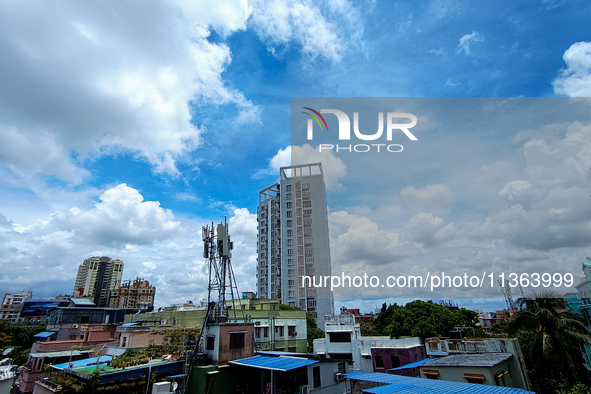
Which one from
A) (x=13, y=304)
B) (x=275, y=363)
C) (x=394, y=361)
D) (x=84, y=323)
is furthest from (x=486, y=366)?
(x=13, y=304)

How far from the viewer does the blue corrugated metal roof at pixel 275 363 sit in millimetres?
14234

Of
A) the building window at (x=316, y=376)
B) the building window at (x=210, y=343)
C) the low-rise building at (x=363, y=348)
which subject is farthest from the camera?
the low-rise building at (x=363, y=348)

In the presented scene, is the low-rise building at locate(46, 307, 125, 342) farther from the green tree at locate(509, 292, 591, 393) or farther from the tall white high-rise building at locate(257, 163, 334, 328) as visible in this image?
the green tree at locate(509, 292, 591, 393)

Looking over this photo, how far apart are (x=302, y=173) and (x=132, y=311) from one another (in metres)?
41.6

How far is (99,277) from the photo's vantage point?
132875 mm

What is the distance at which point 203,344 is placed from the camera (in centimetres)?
1789

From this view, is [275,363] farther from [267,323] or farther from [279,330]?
[279,330]

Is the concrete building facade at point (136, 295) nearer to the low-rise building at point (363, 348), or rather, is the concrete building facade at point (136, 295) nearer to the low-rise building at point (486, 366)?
the low-rise building at point (363, 348)

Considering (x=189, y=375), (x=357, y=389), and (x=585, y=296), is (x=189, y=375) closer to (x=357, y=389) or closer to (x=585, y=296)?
(x=357, y=389)

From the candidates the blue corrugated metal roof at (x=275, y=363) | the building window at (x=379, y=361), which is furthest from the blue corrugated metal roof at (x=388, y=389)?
the building window at (x=379, y=361)

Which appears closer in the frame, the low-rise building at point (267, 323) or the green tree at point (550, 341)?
the green tree at point (550, 341)

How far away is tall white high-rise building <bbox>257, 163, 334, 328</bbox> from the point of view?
61750 millimetres

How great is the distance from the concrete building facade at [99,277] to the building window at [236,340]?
133233 millimetres

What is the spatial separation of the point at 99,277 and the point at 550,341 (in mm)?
153589
